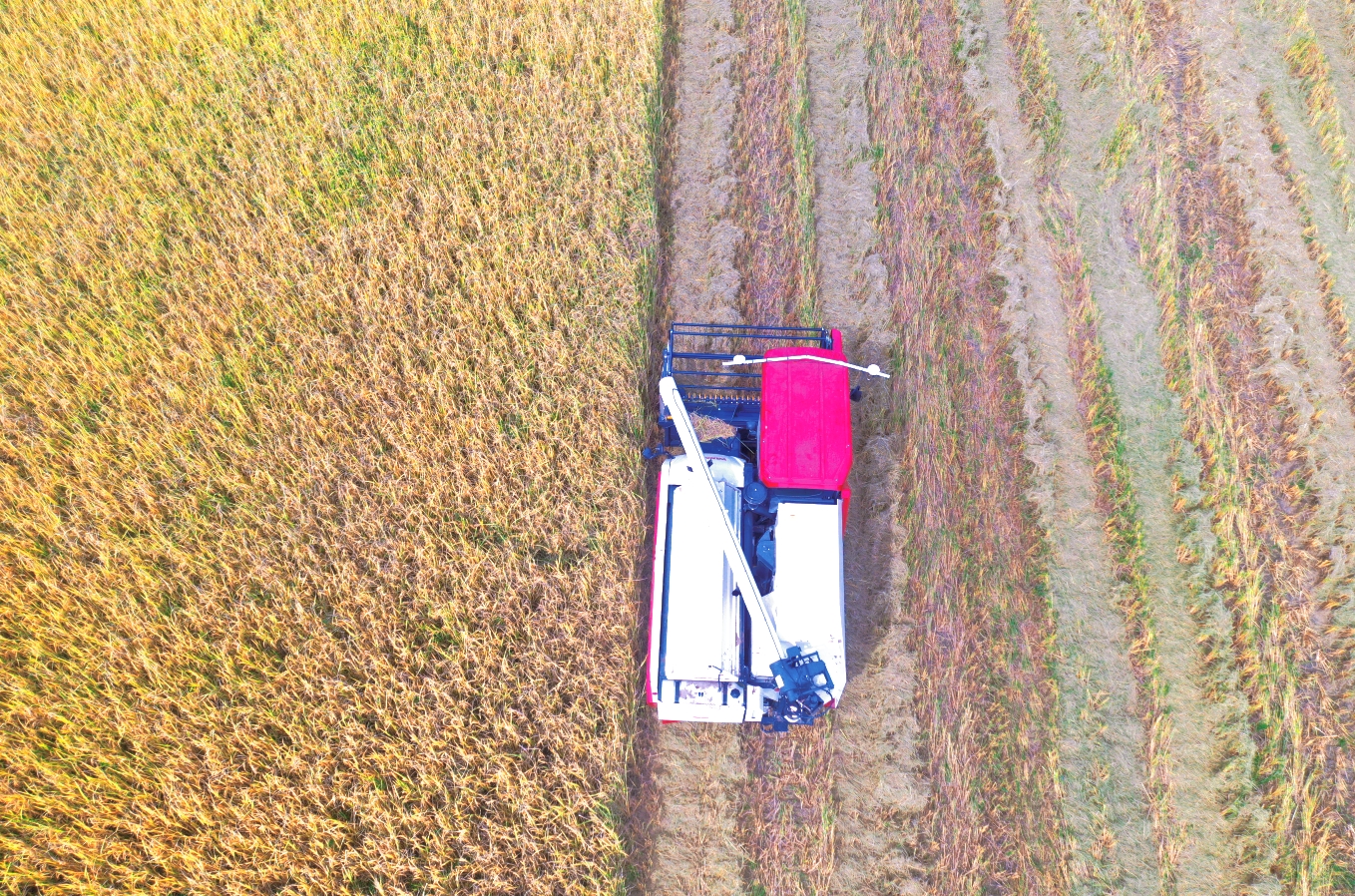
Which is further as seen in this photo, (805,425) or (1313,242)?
(1313,242)

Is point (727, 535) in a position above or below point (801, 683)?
above

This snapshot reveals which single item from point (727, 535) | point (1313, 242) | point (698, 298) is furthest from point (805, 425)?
point (1313, 242)

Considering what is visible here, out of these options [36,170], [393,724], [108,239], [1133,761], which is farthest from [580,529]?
[36,170]

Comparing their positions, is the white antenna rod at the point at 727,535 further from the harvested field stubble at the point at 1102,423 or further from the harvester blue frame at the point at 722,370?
the harvested field stubble at the point at 1102,423

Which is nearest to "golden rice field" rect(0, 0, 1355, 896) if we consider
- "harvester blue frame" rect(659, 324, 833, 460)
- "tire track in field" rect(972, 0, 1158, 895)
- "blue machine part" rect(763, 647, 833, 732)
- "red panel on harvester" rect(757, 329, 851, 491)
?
"tire track in field" rect(972, 0, 1158, 895)

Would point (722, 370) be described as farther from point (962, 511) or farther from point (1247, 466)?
point (1247, 466)
